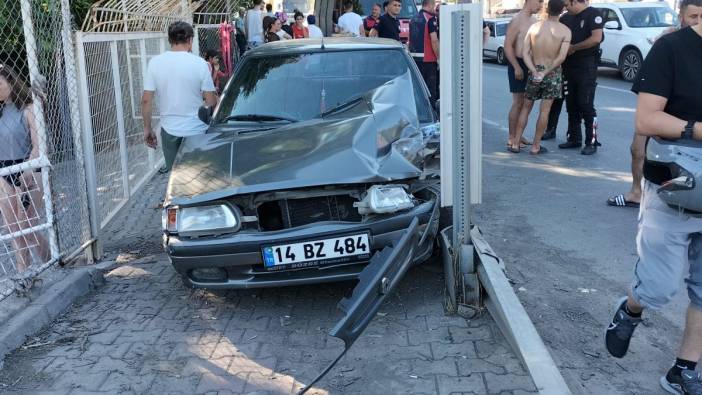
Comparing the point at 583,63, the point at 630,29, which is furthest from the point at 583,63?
the point at 630,29

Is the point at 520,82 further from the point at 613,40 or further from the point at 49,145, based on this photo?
the point at 613,40

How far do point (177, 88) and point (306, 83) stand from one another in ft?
3.98

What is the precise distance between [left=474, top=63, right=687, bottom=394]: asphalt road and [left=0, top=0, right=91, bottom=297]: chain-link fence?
130 inches

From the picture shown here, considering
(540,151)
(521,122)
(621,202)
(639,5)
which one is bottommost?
(621,202)

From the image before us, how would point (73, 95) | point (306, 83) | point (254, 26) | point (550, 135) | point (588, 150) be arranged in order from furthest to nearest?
point (254, 26) < point (550, 135) < point (588, 150) < point (306, 83) < point (73, 95)

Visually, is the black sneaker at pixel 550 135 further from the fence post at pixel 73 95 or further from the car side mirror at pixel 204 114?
the fence post at pixel 73 95

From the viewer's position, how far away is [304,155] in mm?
4176

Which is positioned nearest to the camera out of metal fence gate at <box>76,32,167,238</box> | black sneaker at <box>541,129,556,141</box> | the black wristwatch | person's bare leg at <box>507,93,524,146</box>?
the black wristwatch

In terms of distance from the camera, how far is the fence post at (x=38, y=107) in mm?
4339

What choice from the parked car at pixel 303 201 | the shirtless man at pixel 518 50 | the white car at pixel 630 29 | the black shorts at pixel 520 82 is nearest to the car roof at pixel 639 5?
the white car at pixel 630 29

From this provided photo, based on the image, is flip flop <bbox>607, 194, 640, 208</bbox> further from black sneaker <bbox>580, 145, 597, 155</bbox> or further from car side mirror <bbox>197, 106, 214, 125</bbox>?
car side mirror <bbox>197, 106, 214, 125</bbox>

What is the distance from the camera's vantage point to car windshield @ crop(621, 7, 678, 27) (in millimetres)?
15234

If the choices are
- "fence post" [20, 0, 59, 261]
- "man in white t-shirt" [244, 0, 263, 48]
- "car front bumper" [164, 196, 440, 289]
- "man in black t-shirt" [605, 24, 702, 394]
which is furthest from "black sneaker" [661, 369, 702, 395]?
"man in white t-shirt" [244, 0, 263, 48]

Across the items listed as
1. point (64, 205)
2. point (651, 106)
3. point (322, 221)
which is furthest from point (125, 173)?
point (651, 106)
